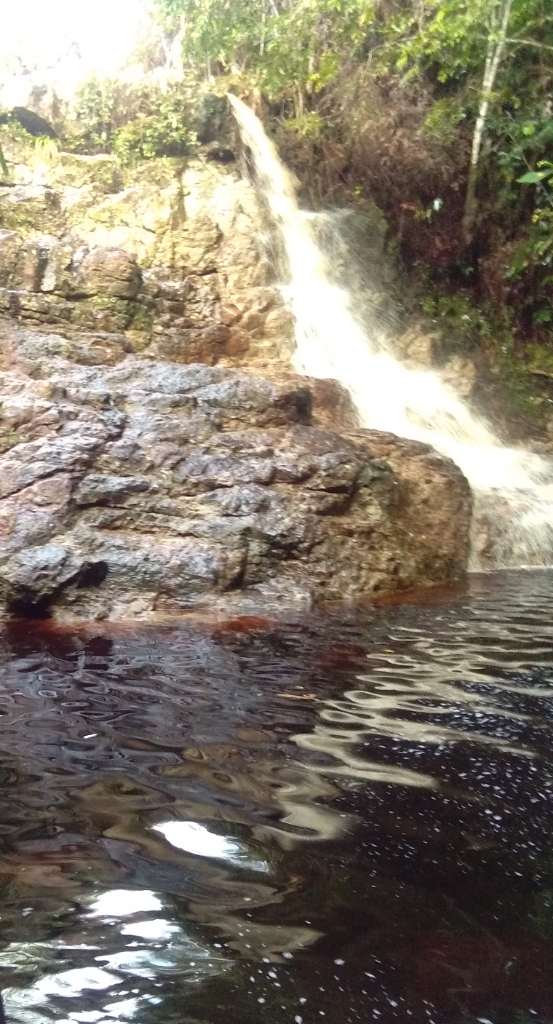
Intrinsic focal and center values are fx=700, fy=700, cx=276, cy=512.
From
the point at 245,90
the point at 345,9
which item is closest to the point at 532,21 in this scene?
the point at 345,9

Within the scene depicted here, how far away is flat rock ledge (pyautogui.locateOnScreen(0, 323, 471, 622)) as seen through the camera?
511cm

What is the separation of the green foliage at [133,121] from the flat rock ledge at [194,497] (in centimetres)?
546

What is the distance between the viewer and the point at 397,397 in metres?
9.13

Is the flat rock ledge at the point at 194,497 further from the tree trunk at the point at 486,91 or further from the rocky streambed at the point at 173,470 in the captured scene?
the tree trunk at the point at 486,91

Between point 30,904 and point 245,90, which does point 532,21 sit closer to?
point 245,90

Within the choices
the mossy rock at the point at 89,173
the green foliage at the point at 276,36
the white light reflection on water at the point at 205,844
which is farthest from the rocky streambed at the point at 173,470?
the green foliage at the point at 276,36

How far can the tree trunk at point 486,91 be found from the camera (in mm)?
9405

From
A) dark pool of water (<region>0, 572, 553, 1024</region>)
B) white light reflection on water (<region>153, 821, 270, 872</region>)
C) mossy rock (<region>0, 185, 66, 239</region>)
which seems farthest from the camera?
mossy rock (<region>0, 185, 66, 239</region>)

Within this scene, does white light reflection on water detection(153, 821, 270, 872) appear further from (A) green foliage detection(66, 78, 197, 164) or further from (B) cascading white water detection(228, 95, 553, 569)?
(A) green foliage detection(66, 78, 197, 164)

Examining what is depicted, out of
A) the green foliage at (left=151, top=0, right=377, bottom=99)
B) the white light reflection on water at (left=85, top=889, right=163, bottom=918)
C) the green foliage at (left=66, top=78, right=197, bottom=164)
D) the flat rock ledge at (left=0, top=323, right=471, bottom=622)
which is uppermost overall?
the green foliage at (left=151, top=0, right=377, bottom=99)

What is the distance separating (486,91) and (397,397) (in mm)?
4823

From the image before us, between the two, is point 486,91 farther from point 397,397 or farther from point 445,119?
point 397,397

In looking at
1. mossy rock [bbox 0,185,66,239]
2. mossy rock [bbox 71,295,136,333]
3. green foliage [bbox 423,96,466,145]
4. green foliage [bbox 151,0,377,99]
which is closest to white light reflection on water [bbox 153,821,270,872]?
mossy rock [bbox 71,295,136,333]

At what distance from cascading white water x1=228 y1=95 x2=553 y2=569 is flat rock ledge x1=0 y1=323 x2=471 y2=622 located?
1.81 feet
